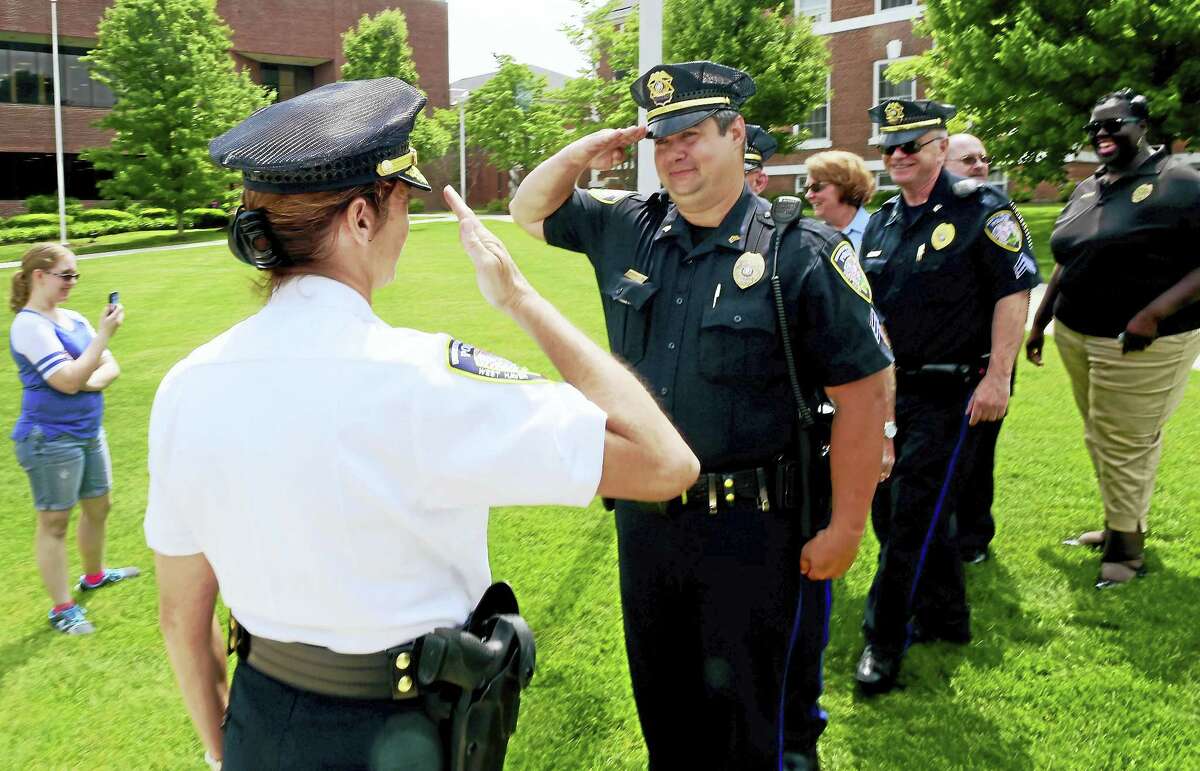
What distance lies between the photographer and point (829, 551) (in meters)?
2.74

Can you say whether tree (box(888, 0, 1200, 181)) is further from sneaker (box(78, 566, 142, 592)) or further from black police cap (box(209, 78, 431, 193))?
black police cap (box(209, 78, 431, 193))

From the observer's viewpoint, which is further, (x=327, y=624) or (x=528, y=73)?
(x=528, y=73)

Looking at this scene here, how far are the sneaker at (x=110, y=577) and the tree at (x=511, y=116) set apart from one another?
3862 cm

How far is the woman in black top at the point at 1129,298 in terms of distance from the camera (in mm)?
4590

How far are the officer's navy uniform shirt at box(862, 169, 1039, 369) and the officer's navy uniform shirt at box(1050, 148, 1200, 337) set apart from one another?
0.96m

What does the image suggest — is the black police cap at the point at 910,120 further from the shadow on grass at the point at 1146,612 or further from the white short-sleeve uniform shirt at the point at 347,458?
the white short-sleeve uniform shirt at the point at 347,458

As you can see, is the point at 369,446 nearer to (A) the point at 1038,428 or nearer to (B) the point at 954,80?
(A) the point at 1038,428

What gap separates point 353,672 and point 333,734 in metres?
0.10

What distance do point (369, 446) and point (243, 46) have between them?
48.6 m

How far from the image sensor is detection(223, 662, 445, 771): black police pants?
1.50 metres

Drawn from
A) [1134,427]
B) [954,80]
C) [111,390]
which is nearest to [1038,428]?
[1134,427]

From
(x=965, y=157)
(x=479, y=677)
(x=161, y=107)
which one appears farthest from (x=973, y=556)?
(x=161, y=107)

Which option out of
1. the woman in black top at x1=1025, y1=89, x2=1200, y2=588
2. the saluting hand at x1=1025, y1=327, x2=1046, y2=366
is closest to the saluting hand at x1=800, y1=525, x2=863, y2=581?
the woman in black top at x1=1025, y1=89, x2=1200, y2=588

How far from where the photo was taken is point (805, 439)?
275 cm
